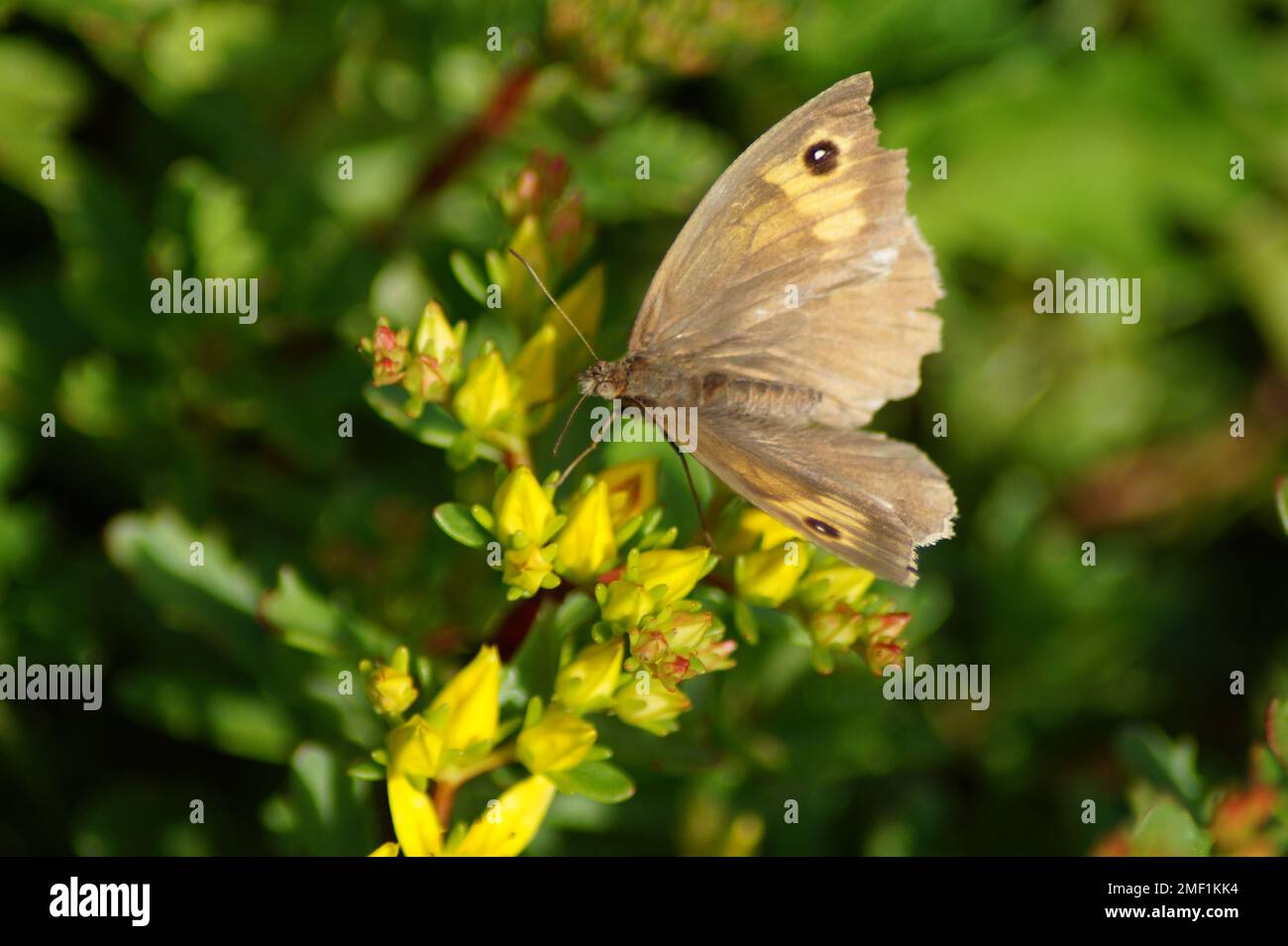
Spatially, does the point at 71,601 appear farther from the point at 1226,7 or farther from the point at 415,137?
the point at 1226,7

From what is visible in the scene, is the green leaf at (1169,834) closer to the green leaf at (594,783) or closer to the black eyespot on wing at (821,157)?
the green leaf at (594,783)

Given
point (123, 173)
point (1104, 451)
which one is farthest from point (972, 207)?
point (123, 173)

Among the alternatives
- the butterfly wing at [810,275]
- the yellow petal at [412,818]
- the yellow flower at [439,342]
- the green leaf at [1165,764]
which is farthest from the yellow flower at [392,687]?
the green leaf at [1165,764]

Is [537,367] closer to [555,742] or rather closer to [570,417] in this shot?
[570,417]

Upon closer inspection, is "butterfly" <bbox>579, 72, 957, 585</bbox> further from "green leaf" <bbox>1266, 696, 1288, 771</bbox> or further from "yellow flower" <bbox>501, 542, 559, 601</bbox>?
"green leaf" <bbox>1266, 696, 1288, 771</bbox>

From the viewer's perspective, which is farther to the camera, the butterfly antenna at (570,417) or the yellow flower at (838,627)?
the butterfly antenna at (570,417)
